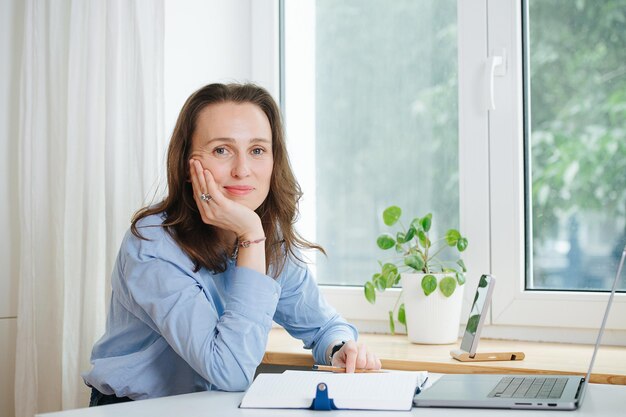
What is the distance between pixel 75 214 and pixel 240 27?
89 centimetres

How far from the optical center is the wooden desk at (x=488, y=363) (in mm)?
1783

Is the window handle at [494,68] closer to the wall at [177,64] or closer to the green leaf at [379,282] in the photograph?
the green leaf at [379,282]

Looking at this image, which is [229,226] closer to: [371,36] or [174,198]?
[174,198]

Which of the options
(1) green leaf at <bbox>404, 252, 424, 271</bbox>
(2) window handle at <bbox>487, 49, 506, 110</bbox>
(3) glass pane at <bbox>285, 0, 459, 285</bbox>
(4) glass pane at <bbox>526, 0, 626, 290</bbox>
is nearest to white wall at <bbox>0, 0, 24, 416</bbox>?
(3) glass pane at <bbox>285, 0, 459, 285</bbox>

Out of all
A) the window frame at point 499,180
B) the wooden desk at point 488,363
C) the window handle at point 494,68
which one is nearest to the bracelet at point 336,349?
the wooden desk at point 488,363

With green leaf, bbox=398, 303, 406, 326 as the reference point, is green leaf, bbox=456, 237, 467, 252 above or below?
above

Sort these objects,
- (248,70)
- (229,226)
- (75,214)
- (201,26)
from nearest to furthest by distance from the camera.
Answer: (229,226)
(75,214)
(201,26)
(248,70)

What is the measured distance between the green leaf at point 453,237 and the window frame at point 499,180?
12 centimetres

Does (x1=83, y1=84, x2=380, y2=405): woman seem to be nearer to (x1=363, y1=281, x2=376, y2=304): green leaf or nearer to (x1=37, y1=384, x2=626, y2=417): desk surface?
(x1=37, y1=384, x2=626, y2=417): desk surface

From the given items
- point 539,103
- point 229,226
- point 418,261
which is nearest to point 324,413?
point 229,226

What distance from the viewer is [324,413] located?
4.15ft

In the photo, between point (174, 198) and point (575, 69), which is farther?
point (575, 69)

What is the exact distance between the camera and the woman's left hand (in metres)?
1.65

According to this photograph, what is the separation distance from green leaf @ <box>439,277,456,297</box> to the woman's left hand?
0.47 meters
